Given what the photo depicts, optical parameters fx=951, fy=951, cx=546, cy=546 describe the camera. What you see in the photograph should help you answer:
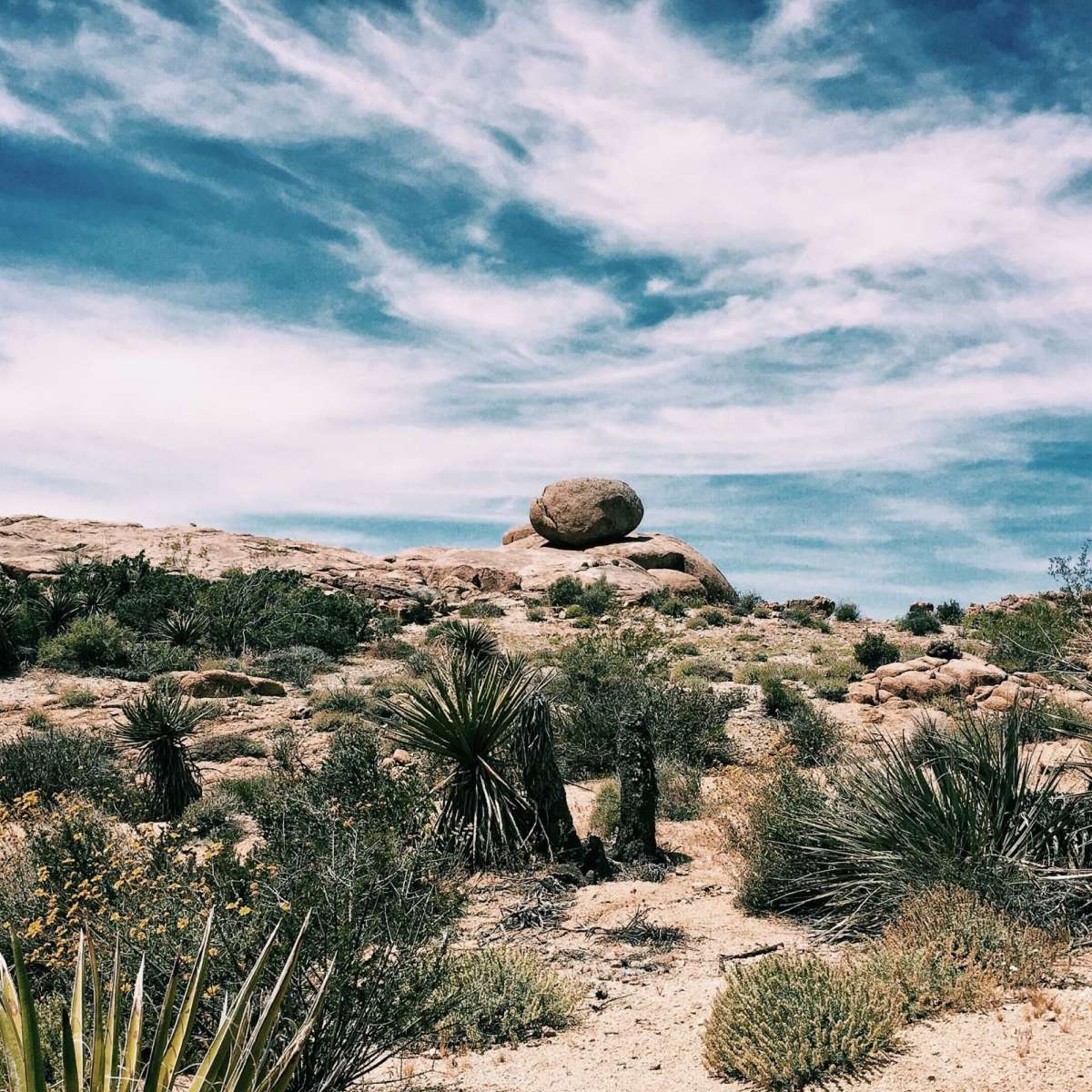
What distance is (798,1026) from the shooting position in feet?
17.7

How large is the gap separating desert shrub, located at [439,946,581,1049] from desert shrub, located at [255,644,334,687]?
14482 mm

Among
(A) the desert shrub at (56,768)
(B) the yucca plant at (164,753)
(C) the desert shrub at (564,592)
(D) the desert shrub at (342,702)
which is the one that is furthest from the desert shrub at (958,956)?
(C) the desert shrub at (564,592)

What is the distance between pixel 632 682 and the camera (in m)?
17.1

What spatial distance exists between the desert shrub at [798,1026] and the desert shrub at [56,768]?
865 centimetres

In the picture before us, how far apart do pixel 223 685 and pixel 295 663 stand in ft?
10.6

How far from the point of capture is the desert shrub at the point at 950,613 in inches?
1419

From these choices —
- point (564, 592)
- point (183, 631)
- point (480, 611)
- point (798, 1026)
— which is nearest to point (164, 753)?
point (798, 1026)

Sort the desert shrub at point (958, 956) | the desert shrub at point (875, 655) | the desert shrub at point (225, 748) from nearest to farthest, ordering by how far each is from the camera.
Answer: the desert shrub at point (958, 956), the desert shrub at point (225, 748), the desert shrub at point (875, 655)

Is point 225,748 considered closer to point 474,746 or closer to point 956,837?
point 474,746

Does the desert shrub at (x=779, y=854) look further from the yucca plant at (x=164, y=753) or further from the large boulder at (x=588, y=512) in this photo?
the large boulder at (x=588, y=512)

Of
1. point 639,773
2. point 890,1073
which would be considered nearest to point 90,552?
point 639,773

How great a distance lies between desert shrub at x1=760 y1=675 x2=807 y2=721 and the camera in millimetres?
18766

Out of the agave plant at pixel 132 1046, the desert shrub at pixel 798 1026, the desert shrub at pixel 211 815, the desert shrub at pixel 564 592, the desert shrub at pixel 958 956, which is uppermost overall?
the desert shrub at pixel 564 592

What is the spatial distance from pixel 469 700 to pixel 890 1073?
635 cm
